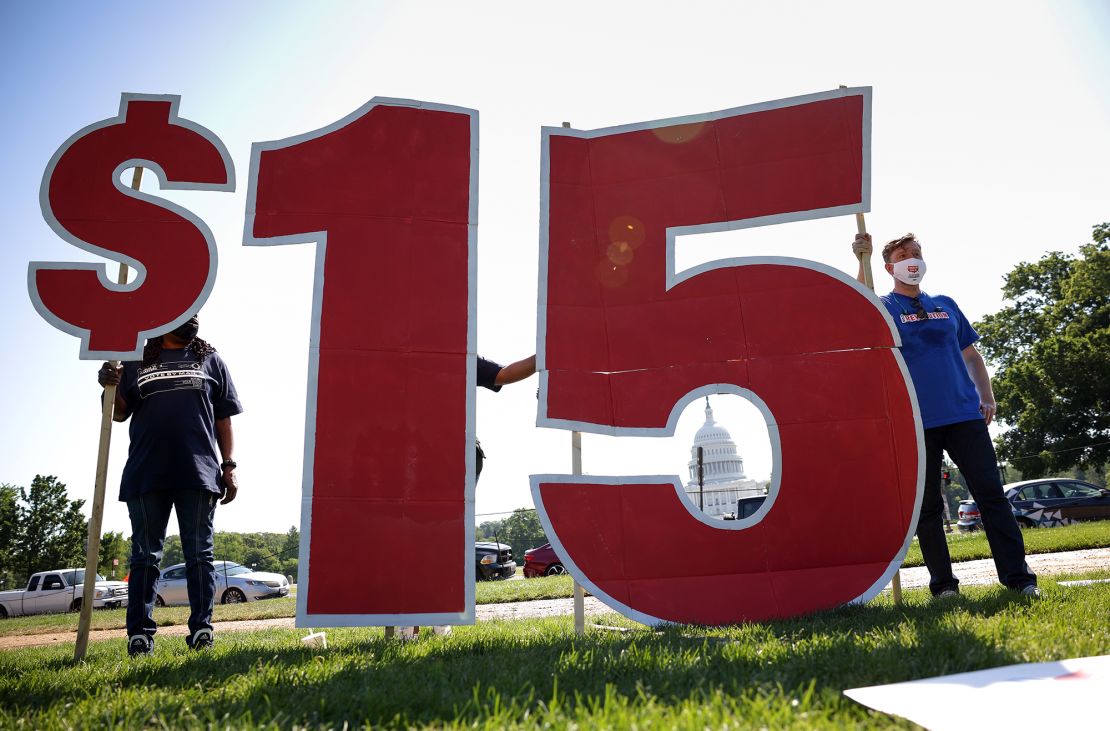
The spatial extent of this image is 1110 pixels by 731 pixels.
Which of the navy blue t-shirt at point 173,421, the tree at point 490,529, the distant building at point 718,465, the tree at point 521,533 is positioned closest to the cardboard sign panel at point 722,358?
the navy blue t-shirt at point 173,421

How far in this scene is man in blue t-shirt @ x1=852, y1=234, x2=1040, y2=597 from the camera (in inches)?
193

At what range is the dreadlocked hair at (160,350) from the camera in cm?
484

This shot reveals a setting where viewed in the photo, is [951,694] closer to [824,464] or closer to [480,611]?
[824,464]

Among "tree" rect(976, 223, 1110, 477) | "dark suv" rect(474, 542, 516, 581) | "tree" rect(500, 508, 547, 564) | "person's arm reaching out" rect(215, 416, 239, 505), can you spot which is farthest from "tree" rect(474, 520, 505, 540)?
"person's arm reaching out" rect(215, 416, 239, 505)

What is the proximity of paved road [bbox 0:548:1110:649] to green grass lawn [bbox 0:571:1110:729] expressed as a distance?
152 inches

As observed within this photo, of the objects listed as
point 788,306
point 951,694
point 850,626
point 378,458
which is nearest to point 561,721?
point 951,694

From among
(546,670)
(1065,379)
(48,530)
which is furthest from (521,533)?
(546,670)

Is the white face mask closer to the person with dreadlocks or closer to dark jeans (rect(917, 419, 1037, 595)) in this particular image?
dark jeans (rect(917, 419, 1037, 595))

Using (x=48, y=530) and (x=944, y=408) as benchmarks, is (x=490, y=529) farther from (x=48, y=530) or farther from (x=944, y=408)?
(x=944, y=408)

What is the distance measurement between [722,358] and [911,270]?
5.25ft

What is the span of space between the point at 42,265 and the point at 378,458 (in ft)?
8.17

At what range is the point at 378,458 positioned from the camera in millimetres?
4637

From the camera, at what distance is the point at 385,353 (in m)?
4.78

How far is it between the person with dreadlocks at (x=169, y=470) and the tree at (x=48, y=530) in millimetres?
45840
